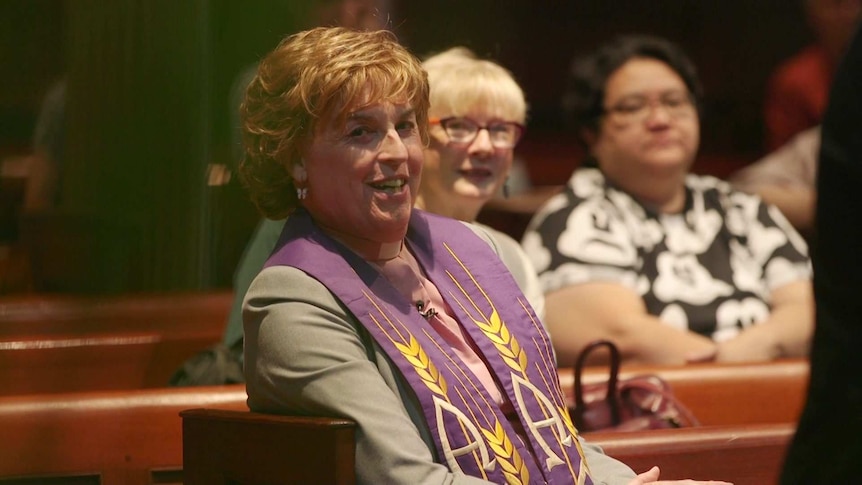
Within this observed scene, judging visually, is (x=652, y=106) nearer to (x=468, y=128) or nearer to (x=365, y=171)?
(x=468, y=128)

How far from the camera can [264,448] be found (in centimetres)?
203

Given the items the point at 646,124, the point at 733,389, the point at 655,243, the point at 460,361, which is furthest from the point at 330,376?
the point at 646,124

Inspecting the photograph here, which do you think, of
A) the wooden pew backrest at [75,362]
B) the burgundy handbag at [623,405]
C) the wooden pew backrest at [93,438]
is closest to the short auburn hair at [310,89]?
the wooden pew backrest at [93,438]

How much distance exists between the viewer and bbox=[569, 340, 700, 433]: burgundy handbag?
284 centimetres

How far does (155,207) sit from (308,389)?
174cm

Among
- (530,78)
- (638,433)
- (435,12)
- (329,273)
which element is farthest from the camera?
(530,78)

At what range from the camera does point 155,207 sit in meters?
3.61

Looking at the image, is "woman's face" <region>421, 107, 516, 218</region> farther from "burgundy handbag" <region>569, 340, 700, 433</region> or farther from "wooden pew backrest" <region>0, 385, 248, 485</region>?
"wooden pew backrest" <region>0, 385, 248, 485</region>

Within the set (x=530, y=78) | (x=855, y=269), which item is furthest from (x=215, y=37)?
(x=530, y=78)

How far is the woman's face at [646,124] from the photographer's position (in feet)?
13.1

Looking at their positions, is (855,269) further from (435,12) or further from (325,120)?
(435,12)

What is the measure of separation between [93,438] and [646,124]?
6.72 ft

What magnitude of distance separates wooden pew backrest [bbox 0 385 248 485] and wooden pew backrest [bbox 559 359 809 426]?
0.92 metres

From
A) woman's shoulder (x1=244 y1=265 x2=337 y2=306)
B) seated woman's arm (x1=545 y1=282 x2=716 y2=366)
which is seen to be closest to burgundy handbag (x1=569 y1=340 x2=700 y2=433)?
seated woman's arm (x1=545 y1=282 x2=716 y2=366)
